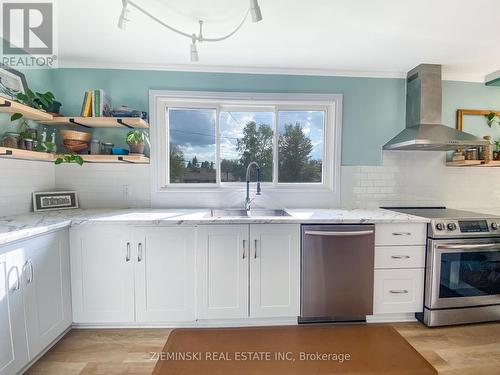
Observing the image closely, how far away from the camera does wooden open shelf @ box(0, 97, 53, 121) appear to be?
5.66ft

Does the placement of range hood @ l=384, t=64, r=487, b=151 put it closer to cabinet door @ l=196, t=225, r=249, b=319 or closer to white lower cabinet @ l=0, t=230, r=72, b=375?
cabinet door @ l=196, t=225, r=249, b=319

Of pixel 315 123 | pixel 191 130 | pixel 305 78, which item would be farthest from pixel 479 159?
pixel 191 130

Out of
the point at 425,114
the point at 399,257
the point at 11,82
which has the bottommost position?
the point at 399,257

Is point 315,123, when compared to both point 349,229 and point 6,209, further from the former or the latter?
point 6,209

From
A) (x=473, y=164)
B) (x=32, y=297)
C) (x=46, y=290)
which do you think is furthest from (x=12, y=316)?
(x=473, y=164)

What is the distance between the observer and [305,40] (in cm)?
209

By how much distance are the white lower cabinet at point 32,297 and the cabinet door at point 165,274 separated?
53cm

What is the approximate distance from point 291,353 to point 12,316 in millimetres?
1662

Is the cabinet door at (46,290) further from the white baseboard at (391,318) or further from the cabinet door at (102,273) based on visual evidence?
the white baseboard at (391,318)

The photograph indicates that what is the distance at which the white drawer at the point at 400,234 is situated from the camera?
7.11 ft

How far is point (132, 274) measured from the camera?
2053mm

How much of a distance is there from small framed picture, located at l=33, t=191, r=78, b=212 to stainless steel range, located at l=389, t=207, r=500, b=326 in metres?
3.36

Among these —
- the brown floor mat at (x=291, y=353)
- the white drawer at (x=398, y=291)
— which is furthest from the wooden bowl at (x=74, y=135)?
the white drawer at (x=398, y=291)

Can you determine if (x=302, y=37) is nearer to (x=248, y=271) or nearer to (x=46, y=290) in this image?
(x=248, y=271)
